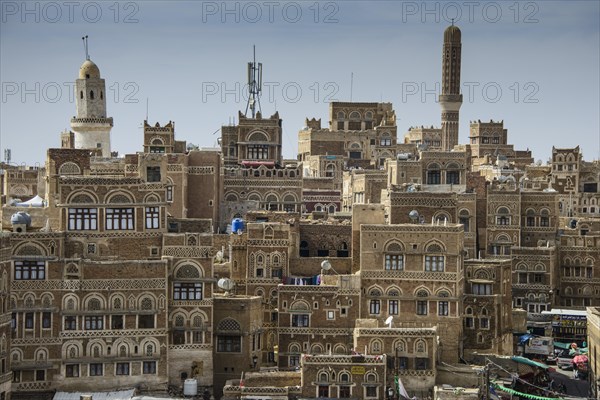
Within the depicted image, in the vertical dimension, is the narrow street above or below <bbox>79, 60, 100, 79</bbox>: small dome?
below

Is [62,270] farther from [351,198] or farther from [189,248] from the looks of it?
[351,198]

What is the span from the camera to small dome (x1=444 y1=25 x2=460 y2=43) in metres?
144

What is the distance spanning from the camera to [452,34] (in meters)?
144

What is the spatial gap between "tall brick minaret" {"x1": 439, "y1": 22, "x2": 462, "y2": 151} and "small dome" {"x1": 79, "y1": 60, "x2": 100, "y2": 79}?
48.6 metres

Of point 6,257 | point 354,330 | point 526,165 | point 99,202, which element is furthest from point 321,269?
point 526,165

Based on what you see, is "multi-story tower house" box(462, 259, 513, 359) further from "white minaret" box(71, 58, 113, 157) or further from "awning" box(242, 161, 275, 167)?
"white minaret" box(71, 58, 113, 157)

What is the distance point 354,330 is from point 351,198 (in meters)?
36.3

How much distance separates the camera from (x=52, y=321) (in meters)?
68.9

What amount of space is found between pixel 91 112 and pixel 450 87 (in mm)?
49964

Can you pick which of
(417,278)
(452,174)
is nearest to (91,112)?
(452,174)

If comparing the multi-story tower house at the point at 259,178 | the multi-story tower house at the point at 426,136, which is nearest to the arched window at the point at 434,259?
the multi-story tower house at the point at 259,178

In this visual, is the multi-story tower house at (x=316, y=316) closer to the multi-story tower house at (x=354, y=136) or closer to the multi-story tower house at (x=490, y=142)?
the multi-story tower house at (x=354, y=136)

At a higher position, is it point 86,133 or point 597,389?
point 86,133

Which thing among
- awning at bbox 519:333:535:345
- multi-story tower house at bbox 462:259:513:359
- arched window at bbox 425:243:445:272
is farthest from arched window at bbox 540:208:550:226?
arched window at bbox 425:243:445:272
